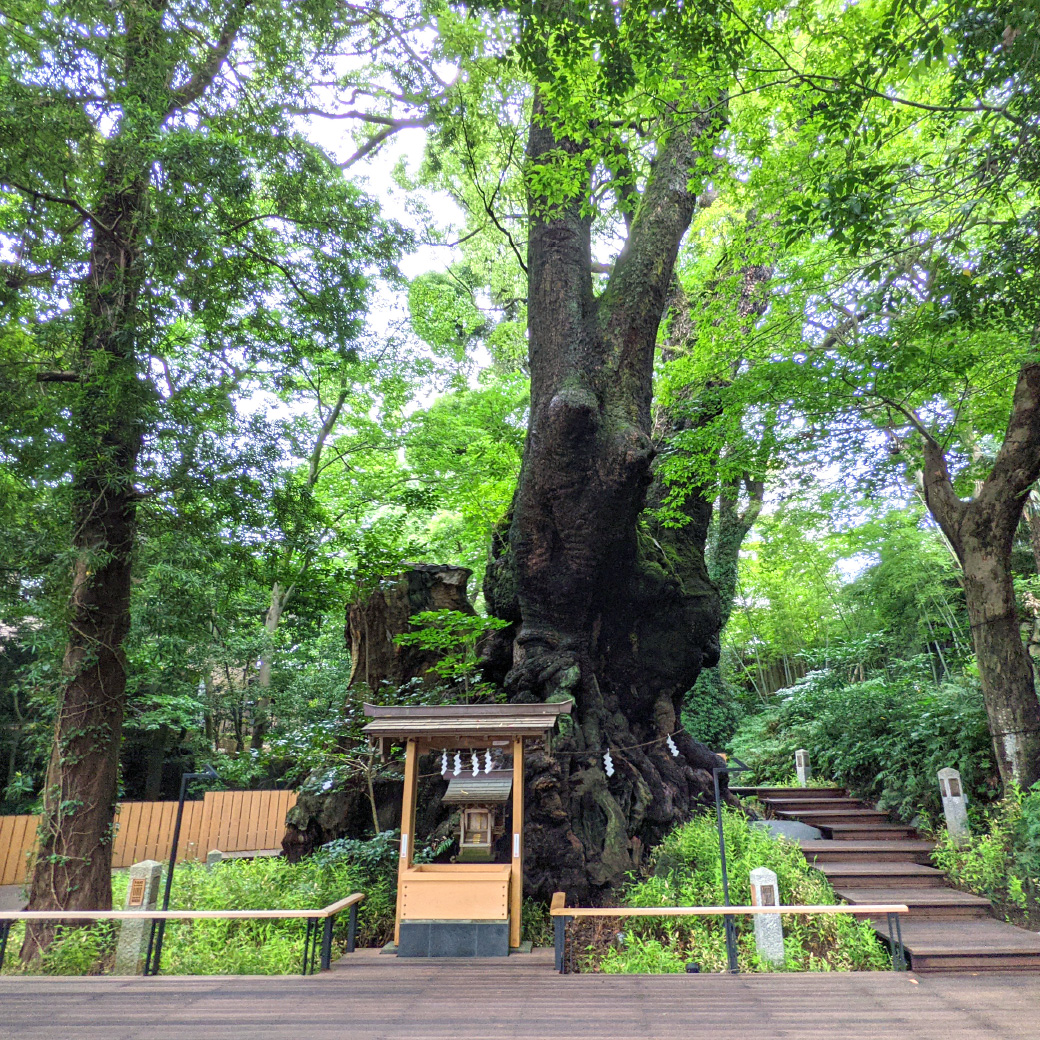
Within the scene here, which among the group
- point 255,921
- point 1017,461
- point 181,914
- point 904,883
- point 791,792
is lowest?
point 255,921

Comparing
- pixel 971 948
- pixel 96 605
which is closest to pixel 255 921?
pixel 96 605

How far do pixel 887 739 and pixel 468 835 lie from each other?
730 centimetres

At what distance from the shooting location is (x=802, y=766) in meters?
12.5

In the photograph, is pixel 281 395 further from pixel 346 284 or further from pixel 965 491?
pixel 965 491

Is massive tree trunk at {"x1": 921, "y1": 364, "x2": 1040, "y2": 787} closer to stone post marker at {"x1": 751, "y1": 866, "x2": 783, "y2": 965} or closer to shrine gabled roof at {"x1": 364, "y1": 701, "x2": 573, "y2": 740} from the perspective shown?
stone post marker at {"x1": 751, "y1": 866, "x2": 783, "y2": 965}

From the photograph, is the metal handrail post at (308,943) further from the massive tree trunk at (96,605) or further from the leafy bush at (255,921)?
the massive tree trunk at (96,605)

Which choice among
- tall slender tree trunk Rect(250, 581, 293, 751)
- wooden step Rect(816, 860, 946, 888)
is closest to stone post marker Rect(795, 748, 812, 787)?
wooden step Rect(816, 860, 946, 888)

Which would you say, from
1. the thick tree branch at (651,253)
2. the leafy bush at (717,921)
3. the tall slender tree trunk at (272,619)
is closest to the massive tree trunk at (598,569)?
the thick tree branch at (651,253)

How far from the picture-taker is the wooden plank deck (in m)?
4.33

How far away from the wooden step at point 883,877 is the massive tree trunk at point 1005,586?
144 centimetres

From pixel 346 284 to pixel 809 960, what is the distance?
8.83 metres

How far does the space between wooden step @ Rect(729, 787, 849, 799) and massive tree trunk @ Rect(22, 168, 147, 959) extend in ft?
29.9

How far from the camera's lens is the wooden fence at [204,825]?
14.8 m

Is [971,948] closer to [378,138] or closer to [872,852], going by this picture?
[872,852]
